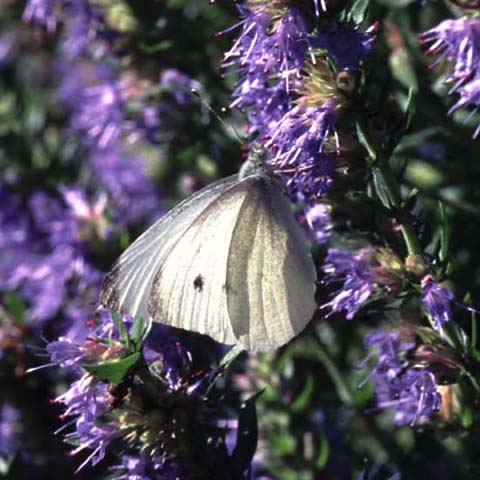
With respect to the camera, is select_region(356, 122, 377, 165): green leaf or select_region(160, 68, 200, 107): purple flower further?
select_region(160, 68, 200, 107): purple flower

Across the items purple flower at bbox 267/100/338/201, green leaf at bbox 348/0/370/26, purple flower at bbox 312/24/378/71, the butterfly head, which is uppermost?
green leaf at bbox 348/0/370/26

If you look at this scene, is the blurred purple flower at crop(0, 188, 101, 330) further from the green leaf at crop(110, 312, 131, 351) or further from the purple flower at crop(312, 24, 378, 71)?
the purple flower at crop(312, 24, 378, 71)

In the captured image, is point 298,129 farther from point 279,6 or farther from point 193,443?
point 193,443

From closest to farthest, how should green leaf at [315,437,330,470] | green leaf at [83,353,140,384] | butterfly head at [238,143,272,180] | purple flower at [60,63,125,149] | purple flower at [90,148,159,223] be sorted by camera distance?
green leaf at [83,353,140,384]
butterfly head at [238,143,272,180]
green leaf at [315,437,330,470]
purple flower at [60,63,125,149]
purple flower at [90,148,159,223]

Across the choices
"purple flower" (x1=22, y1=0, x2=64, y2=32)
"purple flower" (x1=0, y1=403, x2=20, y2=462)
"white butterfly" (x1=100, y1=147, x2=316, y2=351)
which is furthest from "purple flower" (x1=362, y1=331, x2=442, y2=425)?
"purple flower" (x1=22, y1=0, x2=64, y2=32)

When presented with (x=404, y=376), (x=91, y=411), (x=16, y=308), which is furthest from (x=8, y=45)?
(x=404, y=376)

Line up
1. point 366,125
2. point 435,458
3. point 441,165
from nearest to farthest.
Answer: point 366,125 < point 435,458 < point 441,165

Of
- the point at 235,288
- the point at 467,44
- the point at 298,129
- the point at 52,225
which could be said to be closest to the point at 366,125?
the point at 298,129
